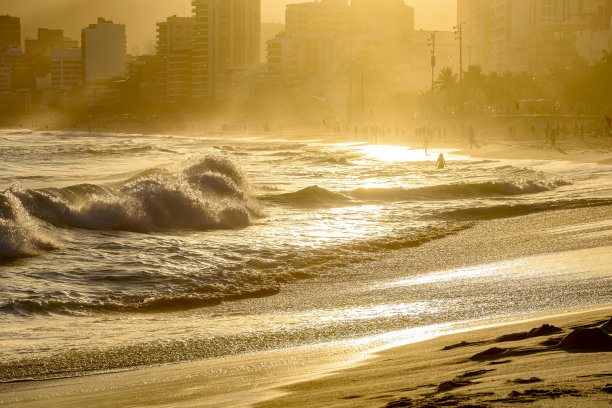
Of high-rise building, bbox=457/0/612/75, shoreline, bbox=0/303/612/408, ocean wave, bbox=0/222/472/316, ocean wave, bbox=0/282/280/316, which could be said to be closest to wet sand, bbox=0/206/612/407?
shoreline, bbox=0/303/612/408

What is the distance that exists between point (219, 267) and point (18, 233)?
3708 mm

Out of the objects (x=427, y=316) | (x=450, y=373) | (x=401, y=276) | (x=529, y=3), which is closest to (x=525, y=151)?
(x=401, y=276)

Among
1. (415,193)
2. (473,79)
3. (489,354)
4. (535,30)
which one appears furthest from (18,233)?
(535,30)

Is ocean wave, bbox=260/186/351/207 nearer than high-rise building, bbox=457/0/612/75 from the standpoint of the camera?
Yes

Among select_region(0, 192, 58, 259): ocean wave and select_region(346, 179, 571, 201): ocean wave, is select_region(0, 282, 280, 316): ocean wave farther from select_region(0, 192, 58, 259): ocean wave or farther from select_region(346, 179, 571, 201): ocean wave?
select_region(346, 179, 571, 201): ocean wave

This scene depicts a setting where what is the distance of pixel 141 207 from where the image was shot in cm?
1812

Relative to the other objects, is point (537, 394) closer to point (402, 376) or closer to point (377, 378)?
point (402, 376)

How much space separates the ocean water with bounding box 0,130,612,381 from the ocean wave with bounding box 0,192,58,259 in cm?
3

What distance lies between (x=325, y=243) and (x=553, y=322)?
8832 millimetres

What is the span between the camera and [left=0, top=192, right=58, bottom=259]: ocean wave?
44.8ft

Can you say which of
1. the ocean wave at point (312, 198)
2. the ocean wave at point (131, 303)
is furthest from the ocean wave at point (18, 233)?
the ocean wave at point (312, 198)

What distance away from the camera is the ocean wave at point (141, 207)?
56.3ft

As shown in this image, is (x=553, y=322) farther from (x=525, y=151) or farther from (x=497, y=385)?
(x=525, y=151)

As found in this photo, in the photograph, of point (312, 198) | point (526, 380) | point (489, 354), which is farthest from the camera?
point (312, 198)
